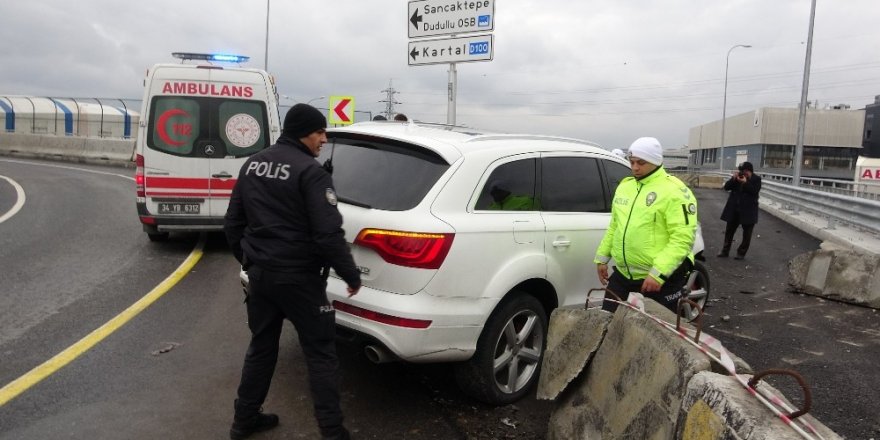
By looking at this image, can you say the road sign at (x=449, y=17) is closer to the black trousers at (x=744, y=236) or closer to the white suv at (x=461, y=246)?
the black trousers at (x=744, y=236)

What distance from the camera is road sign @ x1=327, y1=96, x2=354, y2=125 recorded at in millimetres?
17141

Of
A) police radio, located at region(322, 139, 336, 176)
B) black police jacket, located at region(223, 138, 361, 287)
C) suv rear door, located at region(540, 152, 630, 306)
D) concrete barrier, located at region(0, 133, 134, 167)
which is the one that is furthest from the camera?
concrete barrier, located at region(0, 133, 134, 167)

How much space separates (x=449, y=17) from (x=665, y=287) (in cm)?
711

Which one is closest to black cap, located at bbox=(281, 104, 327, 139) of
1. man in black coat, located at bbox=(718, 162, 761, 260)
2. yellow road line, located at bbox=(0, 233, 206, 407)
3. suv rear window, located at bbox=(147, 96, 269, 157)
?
yellow road line, located at bbox=(0, 233, 206, 407)

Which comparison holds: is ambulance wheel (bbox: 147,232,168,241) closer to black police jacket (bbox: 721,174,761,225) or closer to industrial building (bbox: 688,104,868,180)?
black police jacket (bbox: 721,174,761,225)

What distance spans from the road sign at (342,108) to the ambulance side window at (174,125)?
8.80 meters

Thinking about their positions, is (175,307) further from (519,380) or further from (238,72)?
(238,72)

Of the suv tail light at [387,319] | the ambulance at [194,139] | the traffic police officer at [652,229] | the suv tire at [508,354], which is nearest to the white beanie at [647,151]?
the traffic police officer at [652,229]

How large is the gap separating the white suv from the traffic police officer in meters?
0.41

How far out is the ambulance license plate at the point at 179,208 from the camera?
328 inches

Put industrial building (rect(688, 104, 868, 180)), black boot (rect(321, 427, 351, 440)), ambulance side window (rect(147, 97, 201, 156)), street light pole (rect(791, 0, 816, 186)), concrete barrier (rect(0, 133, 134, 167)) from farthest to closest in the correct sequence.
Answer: industrial building (rect(688, 104, 868, 180)) → concrete barrier (rect(0, 133, 134, 167)) → street light pole (rect(791, 0, 816, 186)) → ambulance side window (rect(147, 97, 201, 156)) → black boot (rect(321, 427, 351, 440))

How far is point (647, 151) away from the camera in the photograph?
3803 mm

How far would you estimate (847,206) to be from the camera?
11328 mm

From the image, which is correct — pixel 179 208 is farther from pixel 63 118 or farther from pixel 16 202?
pixel 63 118
